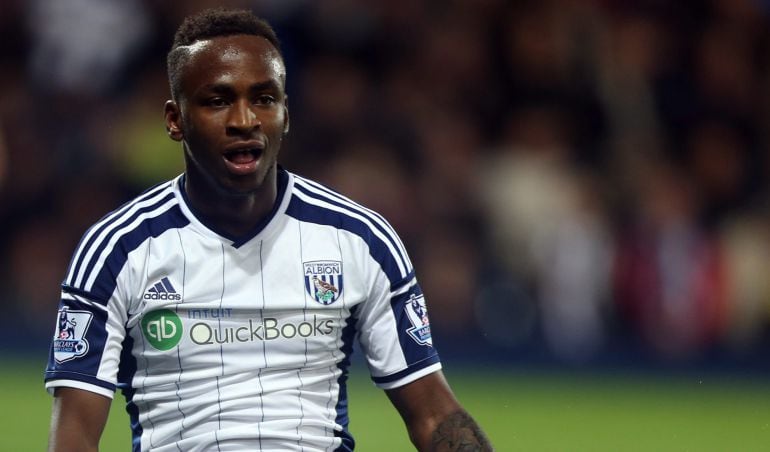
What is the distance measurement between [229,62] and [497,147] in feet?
25.9

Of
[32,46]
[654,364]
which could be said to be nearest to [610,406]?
[654,364]

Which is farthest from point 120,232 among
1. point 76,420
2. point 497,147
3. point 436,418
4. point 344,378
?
point 497,147

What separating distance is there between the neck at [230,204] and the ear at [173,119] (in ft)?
0.41

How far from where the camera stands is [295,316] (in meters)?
4.12

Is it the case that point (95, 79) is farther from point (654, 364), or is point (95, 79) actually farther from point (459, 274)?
point (654, 364)

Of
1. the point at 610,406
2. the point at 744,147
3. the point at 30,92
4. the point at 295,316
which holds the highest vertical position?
the point at 30,92

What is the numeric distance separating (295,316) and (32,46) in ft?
27.7

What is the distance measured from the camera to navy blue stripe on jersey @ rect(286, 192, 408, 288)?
13.6ft

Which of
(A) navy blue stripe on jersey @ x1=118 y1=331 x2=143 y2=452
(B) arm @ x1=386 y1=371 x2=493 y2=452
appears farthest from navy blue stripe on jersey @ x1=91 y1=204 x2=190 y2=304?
(B) arm @ x1=386 y1=371 x2=493 y2=452

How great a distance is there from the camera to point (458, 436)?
400 cm

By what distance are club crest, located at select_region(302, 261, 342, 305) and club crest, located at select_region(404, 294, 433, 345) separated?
215mm

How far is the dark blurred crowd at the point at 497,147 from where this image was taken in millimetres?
10594

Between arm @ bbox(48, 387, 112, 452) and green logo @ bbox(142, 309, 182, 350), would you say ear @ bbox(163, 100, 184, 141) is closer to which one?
green logo @ bbox(142, 309, 182, 350)

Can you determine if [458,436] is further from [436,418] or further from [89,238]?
[89,238]
